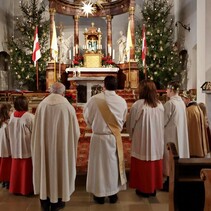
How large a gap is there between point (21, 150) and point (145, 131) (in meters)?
1.75

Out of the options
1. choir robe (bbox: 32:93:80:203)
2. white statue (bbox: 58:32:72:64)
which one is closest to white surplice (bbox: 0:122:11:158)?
choir robe (bbox: 32:93:80:203)

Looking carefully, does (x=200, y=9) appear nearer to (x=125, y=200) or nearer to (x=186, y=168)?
(x=125, y=200)

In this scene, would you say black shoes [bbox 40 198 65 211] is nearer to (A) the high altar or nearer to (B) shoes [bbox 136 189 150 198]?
(B) shoes [bbox 136 189 150 198]

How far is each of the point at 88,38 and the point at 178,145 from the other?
10.1 metres

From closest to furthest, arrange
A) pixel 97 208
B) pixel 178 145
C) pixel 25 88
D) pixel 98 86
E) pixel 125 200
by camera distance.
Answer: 1. pixel 97 208
2. pixel 125 200
3. pixel 178 145
4. pixel 98 86
5. pixel 25 88

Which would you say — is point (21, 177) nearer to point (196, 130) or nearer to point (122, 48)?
point (196, 130)

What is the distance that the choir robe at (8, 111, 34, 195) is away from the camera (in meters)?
4.79

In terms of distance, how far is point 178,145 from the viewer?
17.1 ft

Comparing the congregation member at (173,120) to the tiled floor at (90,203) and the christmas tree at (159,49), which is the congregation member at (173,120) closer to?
the tiled floor at (90,203)

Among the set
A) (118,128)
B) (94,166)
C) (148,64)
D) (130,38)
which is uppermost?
(130,38)

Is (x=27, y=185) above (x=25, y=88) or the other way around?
the other way around

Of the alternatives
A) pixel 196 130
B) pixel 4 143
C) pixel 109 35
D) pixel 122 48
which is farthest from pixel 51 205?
pixel 109 35

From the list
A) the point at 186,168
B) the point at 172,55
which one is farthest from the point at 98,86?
the point at 186,168

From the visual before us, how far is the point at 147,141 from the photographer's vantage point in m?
4.70
